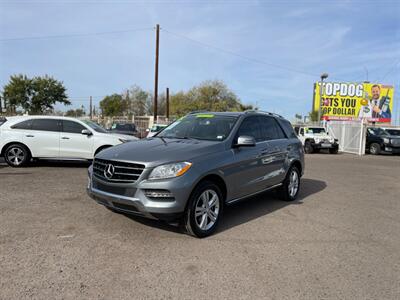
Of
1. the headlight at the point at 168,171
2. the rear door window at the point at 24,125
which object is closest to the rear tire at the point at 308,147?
the rear door window at the point at 24,125

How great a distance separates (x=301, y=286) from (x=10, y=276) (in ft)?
9.45

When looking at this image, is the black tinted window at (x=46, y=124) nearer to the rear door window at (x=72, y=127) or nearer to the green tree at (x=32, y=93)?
the rear door window at (x=72, y=127)

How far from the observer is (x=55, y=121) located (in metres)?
10.0

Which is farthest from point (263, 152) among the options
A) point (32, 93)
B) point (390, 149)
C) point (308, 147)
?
point (32, 93)

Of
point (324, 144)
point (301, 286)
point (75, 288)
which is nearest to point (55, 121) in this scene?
point (75, 288)

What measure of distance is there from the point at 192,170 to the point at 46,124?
7.57 metres

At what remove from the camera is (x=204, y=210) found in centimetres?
438

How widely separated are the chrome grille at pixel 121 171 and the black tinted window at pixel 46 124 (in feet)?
20.8

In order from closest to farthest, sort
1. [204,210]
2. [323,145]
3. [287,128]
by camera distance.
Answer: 1. [204,210]
2. [287,128]
3. [323,145]

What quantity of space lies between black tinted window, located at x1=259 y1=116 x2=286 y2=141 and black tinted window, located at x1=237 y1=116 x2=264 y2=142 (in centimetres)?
19

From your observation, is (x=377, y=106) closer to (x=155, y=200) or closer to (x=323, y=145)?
(x=323, y=145)

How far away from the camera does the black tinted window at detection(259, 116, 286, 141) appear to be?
608cm

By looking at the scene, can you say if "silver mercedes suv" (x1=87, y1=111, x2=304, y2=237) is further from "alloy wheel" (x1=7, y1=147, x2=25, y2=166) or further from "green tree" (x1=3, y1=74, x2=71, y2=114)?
"green tree" (x1=3, y1=74, x2=71, y2=114)

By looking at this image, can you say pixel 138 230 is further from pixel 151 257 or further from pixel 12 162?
pixel 12 162
